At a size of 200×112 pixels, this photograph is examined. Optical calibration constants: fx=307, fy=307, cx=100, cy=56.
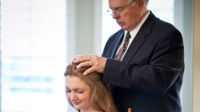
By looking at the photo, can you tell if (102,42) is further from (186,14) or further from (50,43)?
(186,14)

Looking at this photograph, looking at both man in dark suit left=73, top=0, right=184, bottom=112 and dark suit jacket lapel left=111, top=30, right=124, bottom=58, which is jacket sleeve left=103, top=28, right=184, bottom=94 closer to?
man in dark suit left=73, top=0, right=184, bottom=112

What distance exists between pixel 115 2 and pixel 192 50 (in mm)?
886

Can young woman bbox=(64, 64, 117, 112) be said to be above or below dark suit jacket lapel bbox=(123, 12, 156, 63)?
below

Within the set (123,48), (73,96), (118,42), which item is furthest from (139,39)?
(73,96)

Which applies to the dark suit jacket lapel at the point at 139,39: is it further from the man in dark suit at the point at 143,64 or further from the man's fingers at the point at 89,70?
the man's fingers at the point at 89,70

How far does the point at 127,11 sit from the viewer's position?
143cm

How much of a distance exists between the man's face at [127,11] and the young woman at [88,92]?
29 cm

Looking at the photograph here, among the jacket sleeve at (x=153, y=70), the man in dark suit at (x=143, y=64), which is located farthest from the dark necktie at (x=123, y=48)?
the jacket sleeve at (x=153, y=70)

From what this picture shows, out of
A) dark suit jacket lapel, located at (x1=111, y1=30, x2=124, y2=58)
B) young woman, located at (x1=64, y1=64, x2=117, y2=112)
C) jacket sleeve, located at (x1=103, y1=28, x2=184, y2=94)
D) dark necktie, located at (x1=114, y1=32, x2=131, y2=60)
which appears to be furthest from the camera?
dark suit jacket lapel, located at (x1=111, y1=30, x2=124, y2=58)

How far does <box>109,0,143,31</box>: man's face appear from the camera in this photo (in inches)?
56.1

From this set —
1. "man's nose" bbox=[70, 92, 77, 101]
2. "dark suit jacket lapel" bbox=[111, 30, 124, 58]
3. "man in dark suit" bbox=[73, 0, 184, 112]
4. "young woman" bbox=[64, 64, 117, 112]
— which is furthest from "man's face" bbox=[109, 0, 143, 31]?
"man's nose" bbox=[70, 92, 77, 101]

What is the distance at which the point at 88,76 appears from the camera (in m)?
1.38

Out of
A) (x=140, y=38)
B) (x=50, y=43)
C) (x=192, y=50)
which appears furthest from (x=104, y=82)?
(x=50, y=43)

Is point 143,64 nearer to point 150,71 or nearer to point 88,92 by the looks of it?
point 150,71
